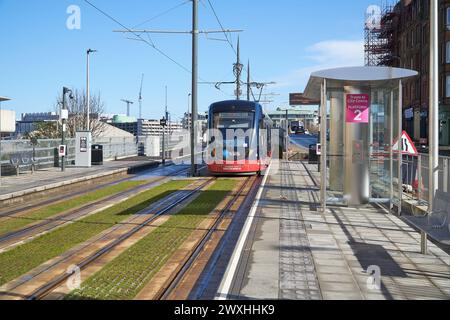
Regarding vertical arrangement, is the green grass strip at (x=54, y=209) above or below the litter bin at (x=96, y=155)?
below

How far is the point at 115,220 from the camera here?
1262cm

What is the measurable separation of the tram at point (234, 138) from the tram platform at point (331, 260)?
10789 millimetres

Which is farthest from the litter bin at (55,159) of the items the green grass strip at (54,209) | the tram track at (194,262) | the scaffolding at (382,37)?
the scaffolding at (382,37)

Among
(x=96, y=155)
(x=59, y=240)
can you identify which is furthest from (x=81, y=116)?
(x=59, y=240)

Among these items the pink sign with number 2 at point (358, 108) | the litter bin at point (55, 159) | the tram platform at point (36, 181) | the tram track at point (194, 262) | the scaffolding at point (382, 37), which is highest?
the scaffolding at point (382, 37)

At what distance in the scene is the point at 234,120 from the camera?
2442 centimetres

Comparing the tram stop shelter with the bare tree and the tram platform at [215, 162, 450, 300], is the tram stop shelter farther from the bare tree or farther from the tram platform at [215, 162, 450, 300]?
the bare tree

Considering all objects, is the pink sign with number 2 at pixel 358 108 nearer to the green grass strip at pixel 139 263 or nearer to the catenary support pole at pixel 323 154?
the catenary support pole at pixel 323 154

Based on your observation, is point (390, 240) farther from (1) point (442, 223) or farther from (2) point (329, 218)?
(2) point (329, 218)

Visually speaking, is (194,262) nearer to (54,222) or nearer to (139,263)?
(139,263)

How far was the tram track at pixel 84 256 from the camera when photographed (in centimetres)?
689

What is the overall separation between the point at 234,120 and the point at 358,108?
10898 millimetres
